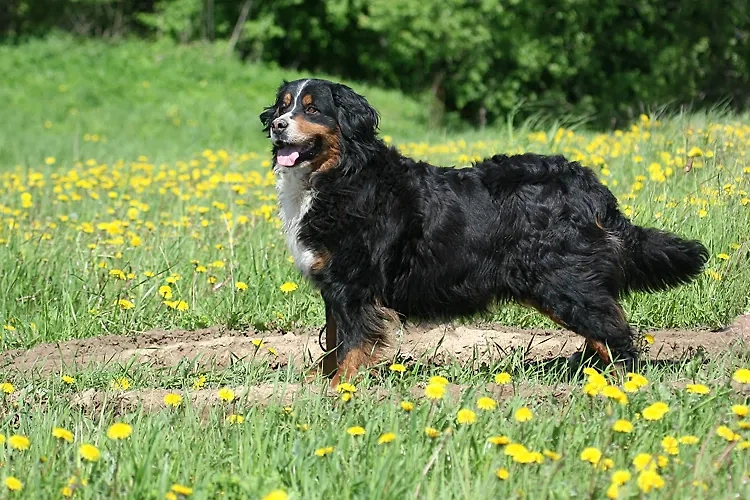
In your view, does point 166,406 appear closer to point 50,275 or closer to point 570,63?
point 50,275

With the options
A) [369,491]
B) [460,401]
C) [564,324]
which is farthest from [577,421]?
[564,324]

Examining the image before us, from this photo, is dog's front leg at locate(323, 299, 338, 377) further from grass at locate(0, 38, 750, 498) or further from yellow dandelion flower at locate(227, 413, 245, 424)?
yellow dandelion flower at locate(227, 413, 245, 424)

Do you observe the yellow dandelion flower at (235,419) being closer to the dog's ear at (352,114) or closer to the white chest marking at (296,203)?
the white chest marking at (296,203)

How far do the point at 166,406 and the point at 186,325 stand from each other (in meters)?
1.98

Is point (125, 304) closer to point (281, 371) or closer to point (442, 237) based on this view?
point (281, 371)

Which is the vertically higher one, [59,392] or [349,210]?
[349,210]

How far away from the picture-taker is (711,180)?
675 cm

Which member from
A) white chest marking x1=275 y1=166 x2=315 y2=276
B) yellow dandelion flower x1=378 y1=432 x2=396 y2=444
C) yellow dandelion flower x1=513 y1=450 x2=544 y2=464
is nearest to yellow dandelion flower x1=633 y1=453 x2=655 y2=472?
yellow dandelion flower x1=513 y1=450 x2=544 y2=464

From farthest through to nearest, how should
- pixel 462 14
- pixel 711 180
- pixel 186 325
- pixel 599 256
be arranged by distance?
1. pixel 462 14
2. pixel 711 180
3. pixel 186 325
4. pixel 599 256

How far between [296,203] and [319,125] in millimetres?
428

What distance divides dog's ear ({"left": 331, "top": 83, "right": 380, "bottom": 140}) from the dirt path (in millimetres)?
1123

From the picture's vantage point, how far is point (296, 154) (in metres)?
4.92

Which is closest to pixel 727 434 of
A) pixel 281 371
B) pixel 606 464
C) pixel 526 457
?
pixel 606 464

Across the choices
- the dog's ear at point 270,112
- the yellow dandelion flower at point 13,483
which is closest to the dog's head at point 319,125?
the dog's ear at point 270,112
